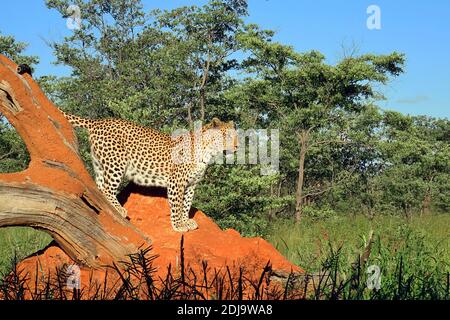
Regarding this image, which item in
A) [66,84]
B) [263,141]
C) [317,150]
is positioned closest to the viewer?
[263,141]

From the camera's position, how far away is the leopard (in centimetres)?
766

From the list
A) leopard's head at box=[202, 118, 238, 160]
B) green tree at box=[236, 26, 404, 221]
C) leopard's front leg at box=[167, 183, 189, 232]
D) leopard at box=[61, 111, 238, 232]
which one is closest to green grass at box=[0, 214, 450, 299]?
leopard's front leg at box=[167, 183, 189, 232]

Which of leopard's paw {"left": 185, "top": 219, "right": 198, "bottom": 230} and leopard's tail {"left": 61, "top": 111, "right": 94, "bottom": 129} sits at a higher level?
leopard's tail {"left": 61, "top": 111, "right": 94, "bottom": 129}

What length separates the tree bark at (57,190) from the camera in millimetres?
5734

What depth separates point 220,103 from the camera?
2223cm

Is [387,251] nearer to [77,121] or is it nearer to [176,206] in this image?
[176,206]

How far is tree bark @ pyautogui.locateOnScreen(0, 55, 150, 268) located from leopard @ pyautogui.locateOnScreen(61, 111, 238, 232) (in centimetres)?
111

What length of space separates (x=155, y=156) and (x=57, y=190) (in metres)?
2.31

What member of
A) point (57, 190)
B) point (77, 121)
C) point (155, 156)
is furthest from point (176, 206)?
point (57, 190)

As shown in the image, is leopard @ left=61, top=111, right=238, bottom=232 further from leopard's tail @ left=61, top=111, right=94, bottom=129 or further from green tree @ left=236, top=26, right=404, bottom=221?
green tree @ left=236, top=26, right=404, bottom=221

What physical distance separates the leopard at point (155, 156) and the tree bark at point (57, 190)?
1.11 meters
